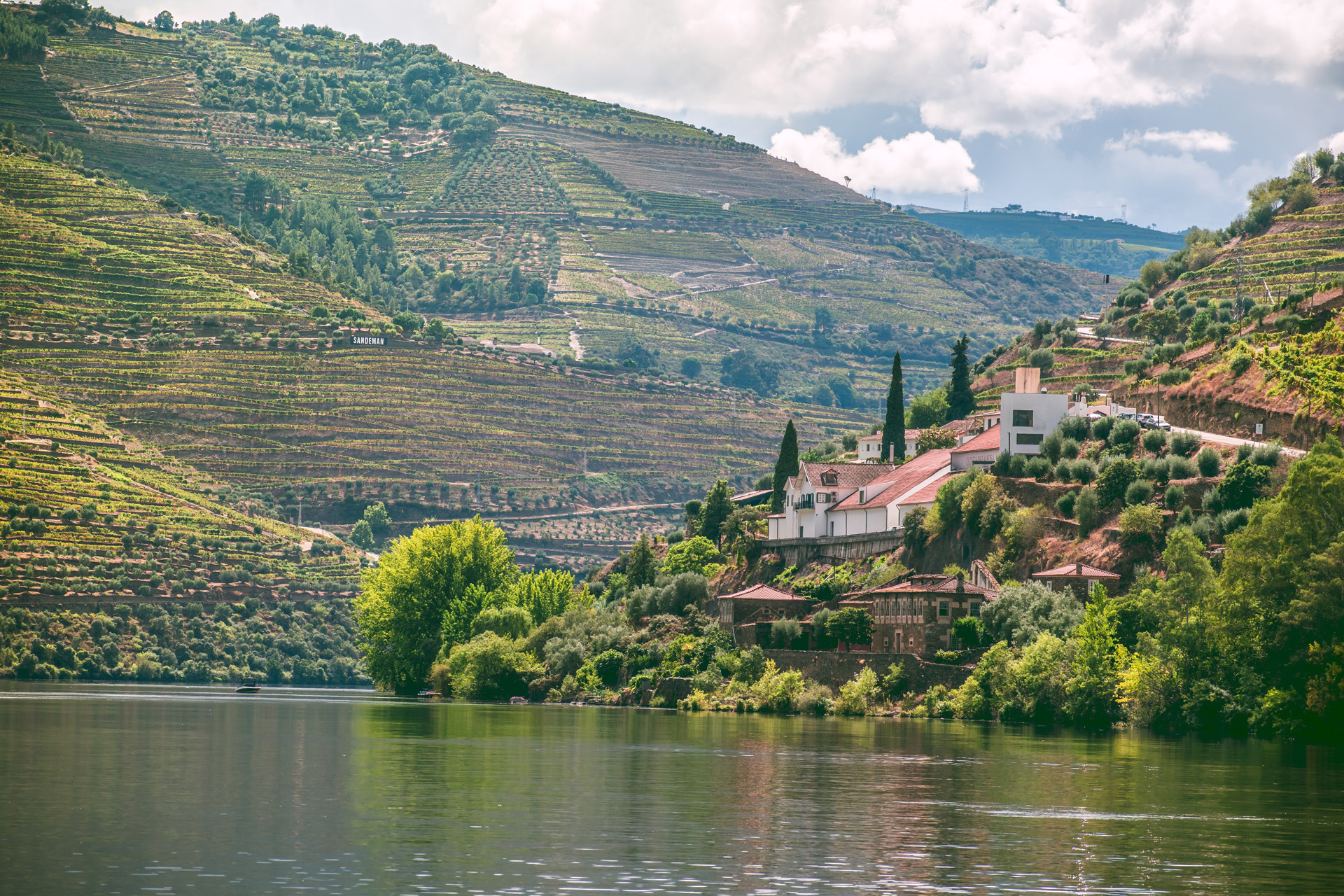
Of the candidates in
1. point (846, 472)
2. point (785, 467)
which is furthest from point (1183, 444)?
point (785, 467)

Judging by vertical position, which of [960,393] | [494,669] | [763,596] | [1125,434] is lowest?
[494,669]

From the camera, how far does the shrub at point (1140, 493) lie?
91.4 m

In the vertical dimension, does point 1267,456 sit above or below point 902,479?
below

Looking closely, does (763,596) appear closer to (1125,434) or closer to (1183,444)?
(1125,434)

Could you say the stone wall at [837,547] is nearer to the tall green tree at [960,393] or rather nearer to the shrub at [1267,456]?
the shrub at [1267,456]

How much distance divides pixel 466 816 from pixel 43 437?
156459 millimetres

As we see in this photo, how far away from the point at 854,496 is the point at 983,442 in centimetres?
1186

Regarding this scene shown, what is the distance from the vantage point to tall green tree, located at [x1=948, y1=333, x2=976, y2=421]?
142 meters

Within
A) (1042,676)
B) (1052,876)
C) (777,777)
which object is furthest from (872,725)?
(1052,876)

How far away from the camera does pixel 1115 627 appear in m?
78.9

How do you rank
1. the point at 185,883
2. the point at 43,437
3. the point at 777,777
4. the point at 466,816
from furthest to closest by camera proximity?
the point at 43,437, the point at 777,777, the point at 466,816, the point at 185,883

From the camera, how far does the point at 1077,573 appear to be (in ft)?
289

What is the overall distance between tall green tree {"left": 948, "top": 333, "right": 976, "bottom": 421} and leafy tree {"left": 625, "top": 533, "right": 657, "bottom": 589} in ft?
94.6

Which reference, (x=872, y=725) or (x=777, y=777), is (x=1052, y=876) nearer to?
(x=777, y=777)
